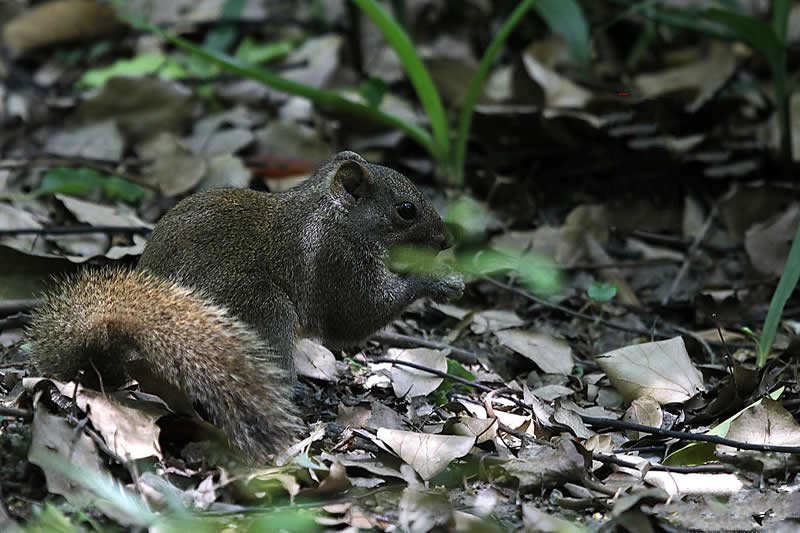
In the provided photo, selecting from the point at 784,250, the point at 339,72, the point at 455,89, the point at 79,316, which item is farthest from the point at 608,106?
the point at 79,316

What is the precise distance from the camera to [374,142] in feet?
24.6

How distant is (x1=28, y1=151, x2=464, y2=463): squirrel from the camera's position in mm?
3658

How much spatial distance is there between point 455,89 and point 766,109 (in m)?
2.27

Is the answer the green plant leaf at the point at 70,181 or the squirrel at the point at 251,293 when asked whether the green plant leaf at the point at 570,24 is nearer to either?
the squirrel at the point at 251,293

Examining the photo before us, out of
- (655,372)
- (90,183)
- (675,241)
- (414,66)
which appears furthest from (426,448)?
(90,183)

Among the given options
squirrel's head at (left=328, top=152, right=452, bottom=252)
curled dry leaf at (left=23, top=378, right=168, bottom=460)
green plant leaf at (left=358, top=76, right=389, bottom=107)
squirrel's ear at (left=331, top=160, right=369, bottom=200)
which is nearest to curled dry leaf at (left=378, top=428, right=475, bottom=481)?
curled dry leaf at (left=23, top=378, right=168, bottom=460)

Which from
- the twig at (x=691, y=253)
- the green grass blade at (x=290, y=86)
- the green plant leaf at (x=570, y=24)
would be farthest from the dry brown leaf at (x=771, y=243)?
the green grass blade at (x=290, y=86)

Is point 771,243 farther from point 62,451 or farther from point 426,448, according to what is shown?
point 62,451

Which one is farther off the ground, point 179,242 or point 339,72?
point 179,242

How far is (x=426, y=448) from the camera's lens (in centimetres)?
379

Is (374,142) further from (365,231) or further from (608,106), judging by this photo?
(365,231)

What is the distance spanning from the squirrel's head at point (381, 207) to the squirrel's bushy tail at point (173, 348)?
1007 mm

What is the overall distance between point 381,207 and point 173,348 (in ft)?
4.87

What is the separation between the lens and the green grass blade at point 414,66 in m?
6.28
